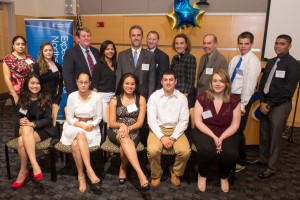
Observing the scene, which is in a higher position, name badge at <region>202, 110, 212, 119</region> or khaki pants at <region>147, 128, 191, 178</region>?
name badge at <region>202, 110, 212, 119</region>

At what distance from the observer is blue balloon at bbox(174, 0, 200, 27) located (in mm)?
4656

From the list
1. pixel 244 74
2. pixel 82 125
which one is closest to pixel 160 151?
pixel 82 125

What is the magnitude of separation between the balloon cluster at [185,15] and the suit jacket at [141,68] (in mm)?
1950

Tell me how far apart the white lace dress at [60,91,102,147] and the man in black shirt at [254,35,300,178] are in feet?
6.16

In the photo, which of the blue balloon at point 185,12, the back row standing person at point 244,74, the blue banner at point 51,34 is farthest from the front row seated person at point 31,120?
the blue balloon at point 185,12

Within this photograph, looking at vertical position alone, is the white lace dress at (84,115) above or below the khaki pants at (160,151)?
above

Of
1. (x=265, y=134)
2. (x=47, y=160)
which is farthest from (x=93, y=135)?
(x=265, y=134)

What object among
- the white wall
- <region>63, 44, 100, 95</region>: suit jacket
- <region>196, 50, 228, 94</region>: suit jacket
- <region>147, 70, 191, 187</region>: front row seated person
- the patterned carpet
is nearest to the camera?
the patterned carpet

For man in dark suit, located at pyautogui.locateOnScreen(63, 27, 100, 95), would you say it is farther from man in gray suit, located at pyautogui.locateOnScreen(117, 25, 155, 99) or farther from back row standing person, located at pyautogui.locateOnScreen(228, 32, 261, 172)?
back row standing person, located at pyautogui.locateOnScreen(228, 32, 261, 172)

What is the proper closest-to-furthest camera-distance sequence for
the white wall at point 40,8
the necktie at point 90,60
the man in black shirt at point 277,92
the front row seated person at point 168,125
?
the front row seated person at point 168,125
the man in black shirt at point 277,92
the necktie at point 90,60
the white wall at point 40,8

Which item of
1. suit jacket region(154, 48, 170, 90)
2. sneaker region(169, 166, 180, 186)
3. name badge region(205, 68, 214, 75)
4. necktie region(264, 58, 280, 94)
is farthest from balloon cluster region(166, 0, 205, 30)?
sneaker region(169, 166, 180, 186)

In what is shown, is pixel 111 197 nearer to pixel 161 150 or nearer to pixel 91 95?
pixel 161 150

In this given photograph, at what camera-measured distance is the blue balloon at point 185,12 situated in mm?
4656

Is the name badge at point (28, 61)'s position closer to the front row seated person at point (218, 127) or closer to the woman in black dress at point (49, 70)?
the woman in black dress at point (49, 70)
